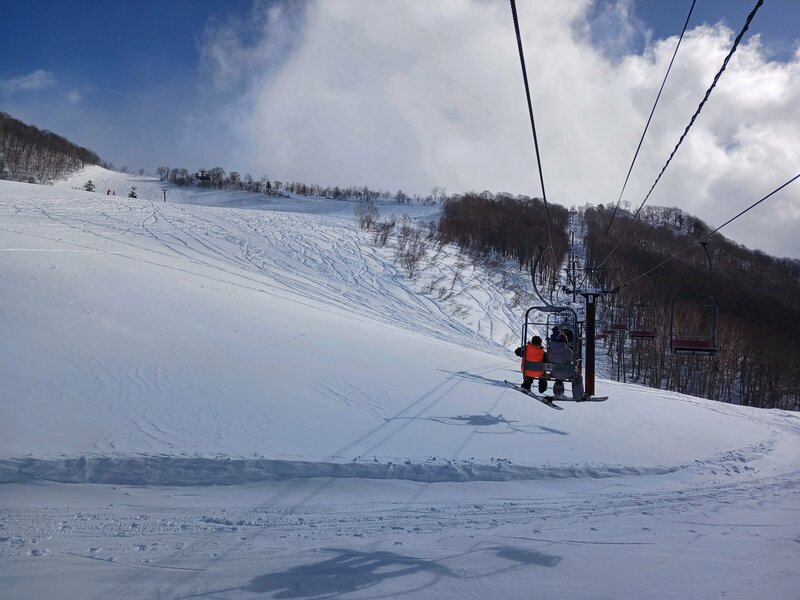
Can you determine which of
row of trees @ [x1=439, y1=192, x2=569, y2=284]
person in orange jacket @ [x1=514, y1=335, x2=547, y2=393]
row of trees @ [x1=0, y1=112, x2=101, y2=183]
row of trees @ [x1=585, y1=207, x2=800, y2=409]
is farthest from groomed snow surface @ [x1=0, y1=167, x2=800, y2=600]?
row of trees @ [x1=0, y1=112, x2=101, y2=183]

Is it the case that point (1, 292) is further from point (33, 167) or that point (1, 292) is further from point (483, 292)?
point (33, 167)

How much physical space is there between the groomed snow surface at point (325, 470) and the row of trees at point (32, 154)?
374 ft

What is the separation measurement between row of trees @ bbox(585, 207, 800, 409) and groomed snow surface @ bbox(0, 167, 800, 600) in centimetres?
1811

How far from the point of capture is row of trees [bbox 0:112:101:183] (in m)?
113

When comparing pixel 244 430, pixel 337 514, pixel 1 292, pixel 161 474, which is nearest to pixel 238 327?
pixel 1 292

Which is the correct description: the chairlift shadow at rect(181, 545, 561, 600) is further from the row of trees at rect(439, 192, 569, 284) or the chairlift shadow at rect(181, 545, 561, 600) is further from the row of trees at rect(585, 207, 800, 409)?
the row of trees at rect(439, 192, 569, 284)

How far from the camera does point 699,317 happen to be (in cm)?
5359

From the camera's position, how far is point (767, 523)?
299 inches

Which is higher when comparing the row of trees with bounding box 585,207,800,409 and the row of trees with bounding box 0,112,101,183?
the row of trees with bounding box 0,112,101,183

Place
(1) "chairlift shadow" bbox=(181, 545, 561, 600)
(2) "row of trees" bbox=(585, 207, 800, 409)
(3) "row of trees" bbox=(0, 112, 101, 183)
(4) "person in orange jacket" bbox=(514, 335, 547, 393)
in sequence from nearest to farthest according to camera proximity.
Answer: (1) "chairlift shadow" bbox=(181, 545, 561, 600) < (4) "person in orange jacket" bbox=(514, 335, 547, 393) < (2) "row of trees" bbox=(585, 207, 800, 409) < (3) "row of trees" bbox=(0, 112, 101, 183)

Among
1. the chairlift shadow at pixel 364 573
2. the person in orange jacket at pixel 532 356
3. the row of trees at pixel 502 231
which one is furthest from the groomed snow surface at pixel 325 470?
the row of trees at pixel 502 231

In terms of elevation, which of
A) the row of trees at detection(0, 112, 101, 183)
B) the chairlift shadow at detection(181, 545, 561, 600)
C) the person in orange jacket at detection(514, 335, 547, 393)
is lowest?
the chairlift shadow at detection(181, 545, 561, 600)

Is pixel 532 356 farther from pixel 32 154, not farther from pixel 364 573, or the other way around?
pixel 32 154

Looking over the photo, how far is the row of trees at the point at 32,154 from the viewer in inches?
4444
